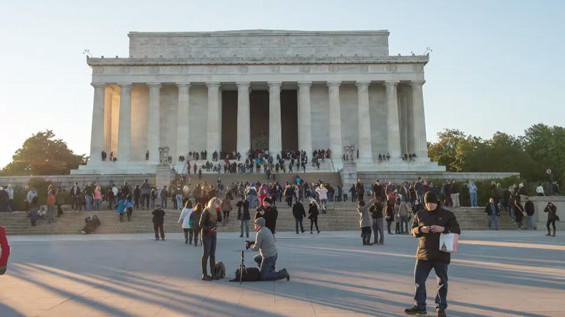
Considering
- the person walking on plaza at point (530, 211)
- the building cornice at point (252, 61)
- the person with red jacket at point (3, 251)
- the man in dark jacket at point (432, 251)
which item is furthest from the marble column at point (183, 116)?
the man in dark jacket at point (432, 251)

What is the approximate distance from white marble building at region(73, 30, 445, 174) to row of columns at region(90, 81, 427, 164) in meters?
0.11

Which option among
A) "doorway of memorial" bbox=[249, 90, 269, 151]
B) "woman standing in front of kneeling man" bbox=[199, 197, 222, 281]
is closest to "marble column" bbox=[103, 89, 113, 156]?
"doorway of memorial" bbox=[249, 90, 269, 151]

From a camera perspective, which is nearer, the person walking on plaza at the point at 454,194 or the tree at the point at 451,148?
the person walking on plaza at the point at 454,194

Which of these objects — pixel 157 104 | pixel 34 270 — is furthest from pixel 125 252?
pixel 157 104

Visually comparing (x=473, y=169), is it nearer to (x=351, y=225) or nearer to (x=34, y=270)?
(x=351, y=225)

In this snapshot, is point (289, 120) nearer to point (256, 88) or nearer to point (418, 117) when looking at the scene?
point (256, 88)

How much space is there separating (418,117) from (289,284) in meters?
48.8

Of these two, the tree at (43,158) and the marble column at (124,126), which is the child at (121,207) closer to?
the marble column at (124,126)

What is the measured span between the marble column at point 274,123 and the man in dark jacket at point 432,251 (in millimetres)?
47218

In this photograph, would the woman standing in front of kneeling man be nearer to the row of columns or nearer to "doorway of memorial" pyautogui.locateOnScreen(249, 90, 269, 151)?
the row of columns

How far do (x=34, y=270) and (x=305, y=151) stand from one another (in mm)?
42871

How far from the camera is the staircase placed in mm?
27859

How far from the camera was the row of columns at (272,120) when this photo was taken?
55719mm

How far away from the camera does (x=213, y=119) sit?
5644 cm
